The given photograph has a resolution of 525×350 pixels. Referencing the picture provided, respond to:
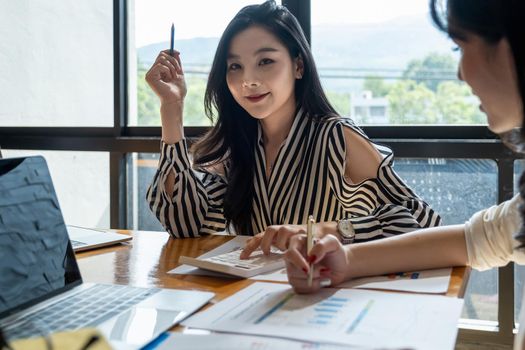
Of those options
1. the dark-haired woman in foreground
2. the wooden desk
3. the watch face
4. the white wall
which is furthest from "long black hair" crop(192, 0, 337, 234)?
the white wall

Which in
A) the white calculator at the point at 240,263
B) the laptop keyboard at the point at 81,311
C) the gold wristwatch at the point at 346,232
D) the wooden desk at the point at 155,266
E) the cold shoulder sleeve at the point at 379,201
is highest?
the cold shoulder sleeve at the point at 379,201

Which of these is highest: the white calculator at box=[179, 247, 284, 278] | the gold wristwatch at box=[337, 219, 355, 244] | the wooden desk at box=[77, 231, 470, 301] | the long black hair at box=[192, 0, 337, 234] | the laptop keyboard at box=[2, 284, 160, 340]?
the long black hair at box=[192, 0, 337, 234]

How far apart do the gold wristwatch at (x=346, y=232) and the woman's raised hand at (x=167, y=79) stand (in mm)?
698

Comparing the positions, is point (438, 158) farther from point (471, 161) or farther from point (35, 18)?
point (35, 18)

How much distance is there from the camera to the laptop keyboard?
2.47 ft

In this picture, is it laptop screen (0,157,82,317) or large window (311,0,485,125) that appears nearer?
laptop screen (0,157,82,317)

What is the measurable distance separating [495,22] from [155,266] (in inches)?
28.7

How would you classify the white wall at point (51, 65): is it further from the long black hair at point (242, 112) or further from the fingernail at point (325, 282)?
the fingernail at point (325, 282)

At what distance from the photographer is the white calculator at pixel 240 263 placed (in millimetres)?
1012

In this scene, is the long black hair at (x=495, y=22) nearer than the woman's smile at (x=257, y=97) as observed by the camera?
Yes

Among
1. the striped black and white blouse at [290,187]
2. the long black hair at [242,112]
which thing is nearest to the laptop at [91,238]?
the striped black and white blouse at [290,187]

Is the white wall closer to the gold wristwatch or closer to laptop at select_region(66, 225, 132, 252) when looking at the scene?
laptop at select_region(66, 225, 132, 252)

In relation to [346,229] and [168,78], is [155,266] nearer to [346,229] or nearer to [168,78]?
[346,229]

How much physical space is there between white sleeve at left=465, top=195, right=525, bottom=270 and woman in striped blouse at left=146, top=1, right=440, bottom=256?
471mm
